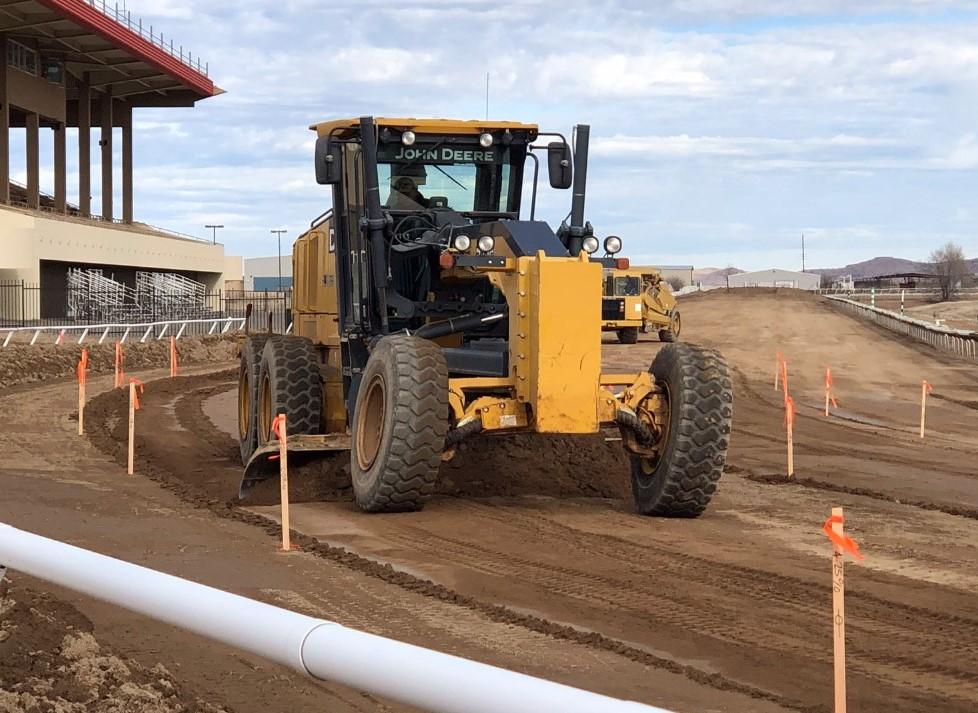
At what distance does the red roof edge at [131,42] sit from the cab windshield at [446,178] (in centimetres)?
4580

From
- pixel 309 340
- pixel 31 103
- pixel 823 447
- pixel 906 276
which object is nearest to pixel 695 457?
pixel 309 340

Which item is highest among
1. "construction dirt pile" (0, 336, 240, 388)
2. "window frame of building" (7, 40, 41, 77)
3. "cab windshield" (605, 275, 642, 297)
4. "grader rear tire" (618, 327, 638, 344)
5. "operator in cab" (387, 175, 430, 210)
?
"window frame of building" (7, 40, 41, 77)

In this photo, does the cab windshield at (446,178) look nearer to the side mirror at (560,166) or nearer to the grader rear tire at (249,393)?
the side mirror at (560,166)

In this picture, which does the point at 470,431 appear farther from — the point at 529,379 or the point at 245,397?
the point at 245,397

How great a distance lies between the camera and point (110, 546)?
37.8ft

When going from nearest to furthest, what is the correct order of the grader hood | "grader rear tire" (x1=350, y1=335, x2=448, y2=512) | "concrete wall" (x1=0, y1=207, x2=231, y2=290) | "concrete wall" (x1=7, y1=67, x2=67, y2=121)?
the grader hood < "grader rear tire" (x1=350, y1=335, x2=448, y2=512) < "concrete wall" (x1=0, y1=207, x2=231, y2=290) < "concrete wall" (x1=7, y1=67, x2=67, y2=121)

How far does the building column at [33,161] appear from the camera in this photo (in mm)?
64375

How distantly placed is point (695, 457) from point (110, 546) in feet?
16.4

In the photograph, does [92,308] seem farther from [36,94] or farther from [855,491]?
[855,491]

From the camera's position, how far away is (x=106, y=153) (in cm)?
7500

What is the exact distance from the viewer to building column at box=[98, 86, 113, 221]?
74438 millimetres

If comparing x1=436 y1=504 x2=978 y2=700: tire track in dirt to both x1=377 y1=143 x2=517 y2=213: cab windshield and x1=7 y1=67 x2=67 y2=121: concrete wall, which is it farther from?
x1=7 y1=67 x2=67 y2=121: concrete wall

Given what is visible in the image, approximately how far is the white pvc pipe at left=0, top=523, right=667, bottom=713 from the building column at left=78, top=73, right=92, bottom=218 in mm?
69976

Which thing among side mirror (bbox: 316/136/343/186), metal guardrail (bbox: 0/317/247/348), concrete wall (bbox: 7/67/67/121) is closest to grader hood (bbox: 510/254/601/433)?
side mirror (bbox: 316/136/343/186)
